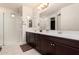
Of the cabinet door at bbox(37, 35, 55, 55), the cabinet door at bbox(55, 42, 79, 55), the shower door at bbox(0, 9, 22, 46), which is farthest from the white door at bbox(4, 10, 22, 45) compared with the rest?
the cabinet door at bbox(55, 42, 79, 55)

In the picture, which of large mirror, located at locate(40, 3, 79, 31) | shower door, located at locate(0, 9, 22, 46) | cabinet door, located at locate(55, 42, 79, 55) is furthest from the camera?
shower door, located at locate(0, 9, 22, 46)

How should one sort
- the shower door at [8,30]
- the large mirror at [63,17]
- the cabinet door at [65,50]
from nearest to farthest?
1. the cabinet door at [65,50]
2. the large mirror at [63,17]
3. the shower door at [8,30]

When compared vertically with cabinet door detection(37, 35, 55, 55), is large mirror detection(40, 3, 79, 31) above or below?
above

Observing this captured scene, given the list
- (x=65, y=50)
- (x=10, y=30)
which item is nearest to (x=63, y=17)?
(x=65, y=50)

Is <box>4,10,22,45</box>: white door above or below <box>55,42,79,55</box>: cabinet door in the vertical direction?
above

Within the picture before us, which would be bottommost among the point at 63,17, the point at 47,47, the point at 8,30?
the point at 47,47

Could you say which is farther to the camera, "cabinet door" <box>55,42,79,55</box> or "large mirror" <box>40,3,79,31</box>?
"large mirror" <box>40,3,79,31</box>

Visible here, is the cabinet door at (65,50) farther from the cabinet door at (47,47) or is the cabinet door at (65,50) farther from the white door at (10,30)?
the white door at (10,30)

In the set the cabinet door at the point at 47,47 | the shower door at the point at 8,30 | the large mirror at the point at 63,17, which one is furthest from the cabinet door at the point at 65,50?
the shower door at the point at 8,30

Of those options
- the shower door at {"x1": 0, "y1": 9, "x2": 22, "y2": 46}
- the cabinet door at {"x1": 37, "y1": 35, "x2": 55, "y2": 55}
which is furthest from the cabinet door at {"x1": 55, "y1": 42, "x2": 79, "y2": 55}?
the shower door at {"x1": 0, "y1": 9, "x2": 22, "y2": 46}

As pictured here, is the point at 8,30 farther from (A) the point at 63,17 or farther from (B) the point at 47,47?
(A) the point at 63,17

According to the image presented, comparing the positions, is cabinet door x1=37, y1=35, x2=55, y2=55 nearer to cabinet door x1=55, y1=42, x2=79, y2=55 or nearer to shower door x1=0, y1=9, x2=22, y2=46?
cabinet door x1=55, y1=42, x2=79, y2=55

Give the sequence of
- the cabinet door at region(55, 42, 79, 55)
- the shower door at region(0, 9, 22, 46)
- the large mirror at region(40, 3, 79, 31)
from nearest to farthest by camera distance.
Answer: the cabinet door at region(55, 42, 79, 55)
the large mirror at region(40, 3, 79, 31)
the shower door at region(0, 9, 22, 46)

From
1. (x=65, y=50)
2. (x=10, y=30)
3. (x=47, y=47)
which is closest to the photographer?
(x=65, y=50)
